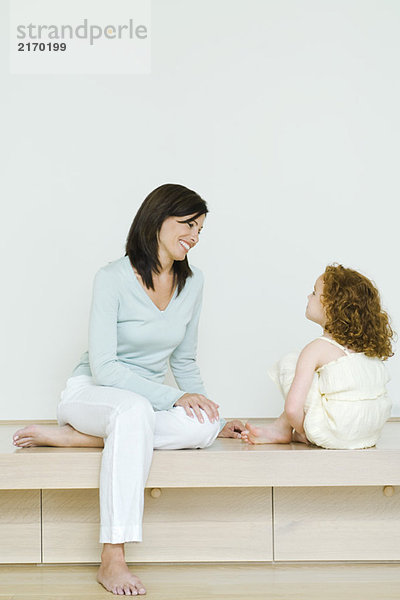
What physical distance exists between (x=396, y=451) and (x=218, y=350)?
1.06 m

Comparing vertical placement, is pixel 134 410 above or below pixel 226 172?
below

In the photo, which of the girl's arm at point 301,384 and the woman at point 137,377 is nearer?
the woman at point 137,377

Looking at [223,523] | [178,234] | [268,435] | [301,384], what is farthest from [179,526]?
[178,234]

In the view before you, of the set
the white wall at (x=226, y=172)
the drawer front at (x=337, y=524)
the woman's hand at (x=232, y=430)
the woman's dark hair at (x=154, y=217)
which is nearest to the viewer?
the drawer front at (x=337, y=524)

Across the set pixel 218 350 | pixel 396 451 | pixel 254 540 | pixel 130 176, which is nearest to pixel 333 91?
pixel 130 176

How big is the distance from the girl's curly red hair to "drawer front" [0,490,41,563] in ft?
2.78

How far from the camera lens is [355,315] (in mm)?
2004

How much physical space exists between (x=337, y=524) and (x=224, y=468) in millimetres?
337

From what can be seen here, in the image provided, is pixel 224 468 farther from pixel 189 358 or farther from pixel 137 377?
pixel 189 358

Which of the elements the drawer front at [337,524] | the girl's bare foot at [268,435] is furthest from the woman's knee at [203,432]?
the drawer front at [337,524]

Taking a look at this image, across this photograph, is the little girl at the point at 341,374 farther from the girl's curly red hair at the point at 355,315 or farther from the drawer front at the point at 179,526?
the drawer front at the point at 179,526

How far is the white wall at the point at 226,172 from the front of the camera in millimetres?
2869

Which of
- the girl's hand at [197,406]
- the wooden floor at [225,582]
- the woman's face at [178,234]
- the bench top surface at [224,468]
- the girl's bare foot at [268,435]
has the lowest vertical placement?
the wooden floor at [225,582]

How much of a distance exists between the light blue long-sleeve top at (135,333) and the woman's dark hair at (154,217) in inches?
1.3
